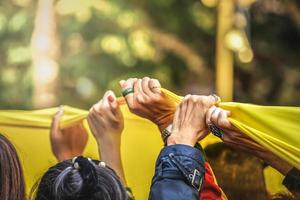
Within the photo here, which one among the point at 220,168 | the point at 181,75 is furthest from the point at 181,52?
the point at 220,168

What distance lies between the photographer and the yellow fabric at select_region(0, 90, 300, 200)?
1.48 meters

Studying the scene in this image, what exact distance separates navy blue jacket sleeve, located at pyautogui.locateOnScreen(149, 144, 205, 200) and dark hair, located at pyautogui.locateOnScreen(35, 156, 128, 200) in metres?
0.08

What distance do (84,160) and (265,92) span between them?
2021 millimetres

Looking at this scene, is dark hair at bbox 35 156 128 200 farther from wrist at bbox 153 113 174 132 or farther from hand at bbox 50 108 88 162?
hand at bbox 50 108 88 162

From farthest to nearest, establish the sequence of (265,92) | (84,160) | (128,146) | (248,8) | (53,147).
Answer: (265,92), (248,8), (53,147), (128,146), (84,160)

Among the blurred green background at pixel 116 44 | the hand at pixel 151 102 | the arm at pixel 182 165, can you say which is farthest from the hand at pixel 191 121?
the blurred green background at pixel 116 44

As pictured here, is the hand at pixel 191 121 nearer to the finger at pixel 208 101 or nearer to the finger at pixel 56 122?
the finger at pixel 208 101

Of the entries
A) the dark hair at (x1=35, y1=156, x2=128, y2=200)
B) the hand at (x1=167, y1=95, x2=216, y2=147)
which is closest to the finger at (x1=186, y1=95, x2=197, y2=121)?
the hand at (x1=167, y1=95, x2=216, y2=147)

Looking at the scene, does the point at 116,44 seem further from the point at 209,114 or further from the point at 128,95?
the point at 209,114

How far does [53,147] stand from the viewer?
6.54ft

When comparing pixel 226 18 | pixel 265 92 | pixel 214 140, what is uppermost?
pixel 226 18

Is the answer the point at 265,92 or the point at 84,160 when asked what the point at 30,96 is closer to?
the point at 265,92

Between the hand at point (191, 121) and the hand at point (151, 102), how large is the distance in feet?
0.38

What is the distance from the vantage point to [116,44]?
9.29 ft
